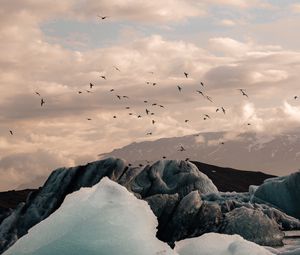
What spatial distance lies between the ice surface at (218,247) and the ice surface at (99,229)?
1.58 meters

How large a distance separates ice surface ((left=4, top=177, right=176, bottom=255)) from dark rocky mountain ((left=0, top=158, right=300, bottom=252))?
55.4 ft

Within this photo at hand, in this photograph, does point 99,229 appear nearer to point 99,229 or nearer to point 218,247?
point 99,229

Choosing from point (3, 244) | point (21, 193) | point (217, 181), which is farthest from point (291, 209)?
point (21, 193)

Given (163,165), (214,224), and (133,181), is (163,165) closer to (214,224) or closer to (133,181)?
(133,181)

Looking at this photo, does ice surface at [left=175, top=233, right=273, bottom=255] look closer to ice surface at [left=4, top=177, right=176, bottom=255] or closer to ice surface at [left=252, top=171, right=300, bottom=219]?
ice surface at [left=4, top=177, right=176, bottom=255]

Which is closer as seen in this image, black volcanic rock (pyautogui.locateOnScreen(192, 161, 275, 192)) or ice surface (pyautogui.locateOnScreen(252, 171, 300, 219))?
ice surface (pyautogui.locateOnScreen(252, 171, 300, 219))

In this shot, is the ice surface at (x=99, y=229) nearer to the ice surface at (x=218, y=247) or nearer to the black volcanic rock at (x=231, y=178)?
the ice surface at (x=218, y=247)

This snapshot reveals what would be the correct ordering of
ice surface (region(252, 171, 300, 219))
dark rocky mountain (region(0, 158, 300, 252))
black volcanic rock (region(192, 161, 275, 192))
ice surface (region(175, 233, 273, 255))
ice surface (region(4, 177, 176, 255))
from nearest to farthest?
ice surface (region(4, 177, 176, 255)) < ice surface (region(175, 233, 273, 255)) < dark rocky mountain (region(0, 158, 300, 252)) < ice surface (region(252, 171, 300, 219)) < black volcanic rock (region(192, 161, 275, 192))

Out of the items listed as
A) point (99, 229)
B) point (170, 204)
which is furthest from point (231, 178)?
point (99, 229)

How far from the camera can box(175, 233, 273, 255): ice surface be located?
376 inches

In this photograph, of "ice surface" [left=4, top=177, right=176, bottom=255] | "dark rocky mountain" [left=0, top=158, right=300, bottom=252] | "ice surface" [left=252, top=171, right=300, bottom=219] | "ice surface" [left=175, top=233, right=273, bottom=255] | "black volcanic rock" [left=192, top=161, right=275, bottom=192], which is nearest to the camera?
"ice surface" [left=4, top=177, right=176, bottom=255]

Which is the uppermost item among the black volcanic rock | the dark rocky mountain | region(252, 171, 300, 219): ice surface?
the dark rocky mountain

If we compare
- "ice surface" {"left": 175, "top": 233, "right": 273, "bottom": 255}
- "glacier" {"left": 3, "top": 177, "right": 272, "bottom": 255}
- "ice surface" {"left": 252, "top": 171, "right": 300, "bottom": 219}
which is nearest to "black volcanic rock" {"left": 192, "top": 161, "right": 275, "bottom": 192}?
"ice surface" {"left": 252, "top": 171, "right": 300, "bottom": 219}

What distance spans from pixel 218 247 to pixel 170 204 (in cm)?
1844
